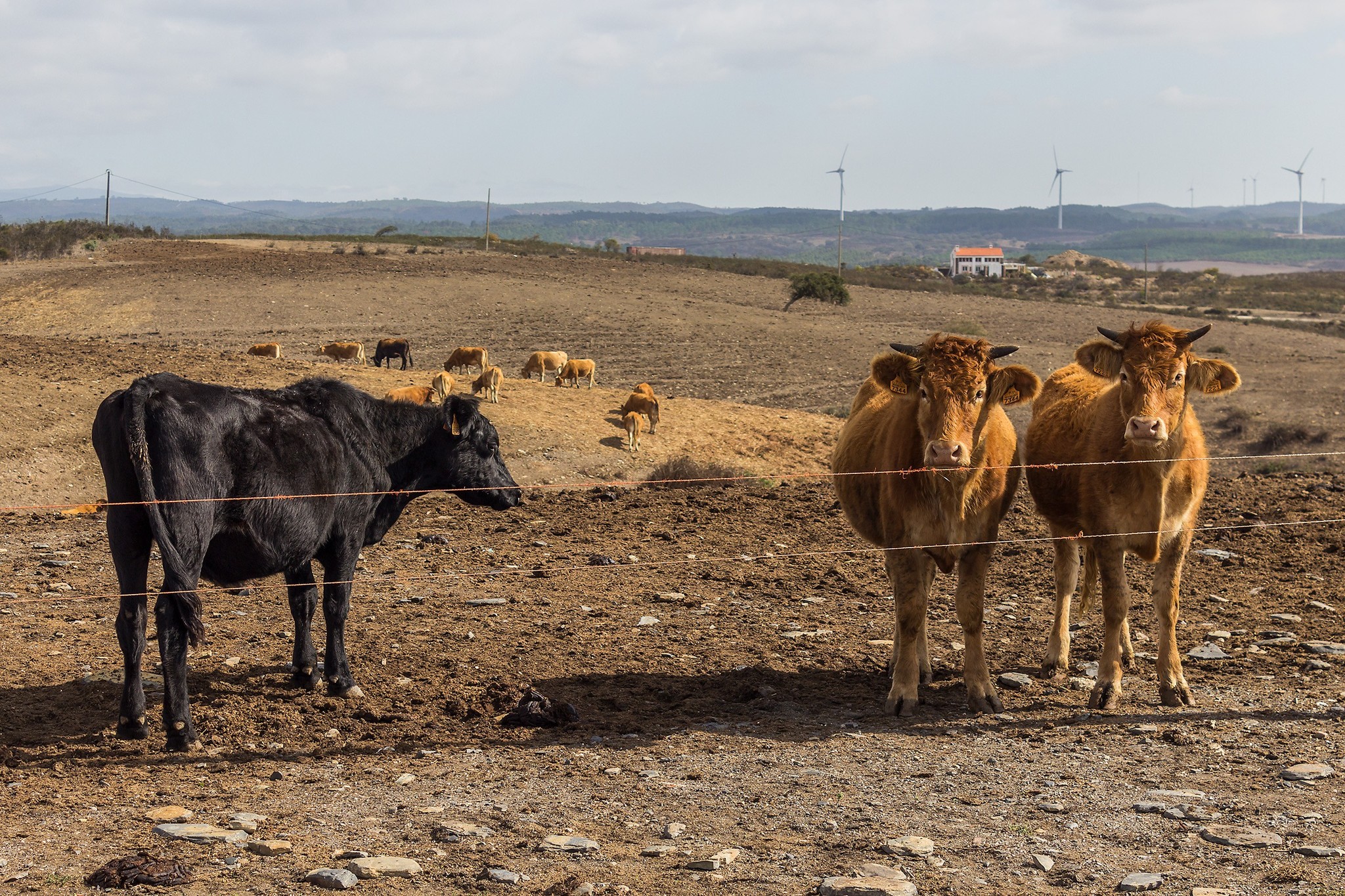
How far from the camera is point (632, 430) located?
66.0 ft

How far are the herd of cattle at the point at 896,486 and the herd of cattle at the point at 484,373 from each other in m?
5.22

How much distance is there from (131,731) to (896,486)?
5.29 m

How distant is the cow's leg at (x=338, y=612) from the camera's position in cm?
883

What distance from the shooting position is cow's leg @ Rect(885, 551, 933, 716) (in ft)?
28.1

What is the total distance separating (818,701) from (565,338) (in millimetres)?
33533

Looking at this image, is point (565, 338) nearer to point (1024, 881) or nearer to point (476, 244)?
point (1024, 881)

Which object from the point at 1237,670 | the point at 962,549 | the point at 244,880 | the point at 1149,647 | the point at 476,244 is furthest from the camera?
the point at 476,244

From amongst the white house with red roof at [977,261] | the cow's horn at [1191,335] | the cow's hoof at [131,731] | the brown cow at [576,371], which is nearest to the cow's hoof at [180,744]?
the cow's hoof at [131,731]

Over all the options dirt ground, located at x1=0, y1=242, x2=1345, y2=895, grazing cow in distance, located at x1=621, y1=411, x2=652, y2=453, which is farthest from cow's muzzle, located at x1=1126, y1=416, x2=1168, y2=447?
grazing cow in distance, located at x1=621, y1=411, x2=652, y2=453

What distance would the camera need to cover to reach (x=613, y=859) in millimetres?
5988

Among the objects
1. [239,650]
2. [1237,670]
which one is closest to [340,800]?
[239,650]

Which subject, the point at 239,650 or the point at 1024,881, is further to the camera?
the point at 239,650

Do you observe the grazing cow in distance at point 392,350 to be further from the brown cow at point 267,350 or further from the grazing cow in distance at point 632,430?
the grazing cow in distance at point 632,430

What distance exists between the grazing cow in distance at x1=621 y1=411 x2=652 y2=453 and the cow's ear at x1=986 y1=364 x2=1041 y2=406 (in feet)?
38.1
